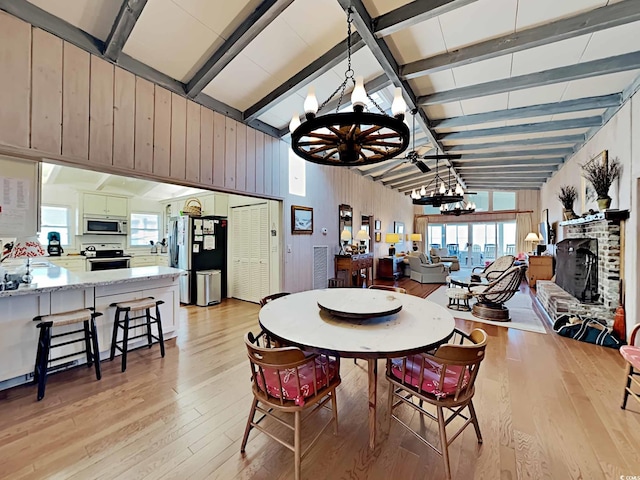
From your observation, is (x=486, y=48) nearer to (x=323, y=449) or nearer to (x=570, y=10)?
(x=570, y=10)

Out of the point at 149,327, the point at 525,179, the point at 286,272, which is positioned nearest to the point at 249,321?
the point at 286,272

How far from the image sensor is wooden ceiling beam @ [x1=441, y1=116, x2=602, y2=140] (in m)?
4.08

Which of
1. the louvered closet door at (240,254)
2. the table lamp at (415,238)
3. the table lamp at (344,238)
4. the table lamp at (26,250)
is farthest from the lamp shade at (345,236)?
the table lamp at (415,238)

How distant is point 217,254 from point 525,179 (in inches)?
357

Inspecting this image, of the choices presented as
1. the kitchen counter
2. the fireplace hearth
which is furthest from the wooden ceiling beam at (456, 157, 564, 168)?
Answer: the kitchen counter

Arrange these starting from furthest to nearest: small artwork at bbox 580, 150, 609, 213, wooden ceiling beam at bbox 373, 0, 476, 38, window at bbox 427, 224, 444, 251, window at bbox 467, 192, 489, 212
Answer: window at bbox 427, 224, 444, 251 → window at bbox 467, 192, 489, 212 → small artwork at bbox 580, 150, 609, 213 → wooden ceiling beam at bbox 373, 0, 476, 38

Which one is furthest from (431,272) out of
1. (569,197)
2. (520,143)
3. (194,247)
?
(194,247)

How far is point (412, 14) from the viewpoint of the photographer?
2207 mm

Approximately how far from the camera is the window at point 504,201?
10.2 metres

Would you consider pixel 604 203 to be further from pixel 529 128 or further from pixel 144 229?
pixel 144 229

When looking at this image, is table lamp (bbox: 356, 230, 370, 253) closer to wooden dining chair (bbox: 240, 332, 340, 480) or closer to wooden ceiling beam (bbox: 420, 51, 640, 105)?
wooden ceiling beam (bbox: 420, 51, 640, 105)

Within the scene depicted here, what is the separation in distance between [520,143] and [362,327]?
5.58 m

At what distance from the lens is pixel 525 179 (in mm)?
8156

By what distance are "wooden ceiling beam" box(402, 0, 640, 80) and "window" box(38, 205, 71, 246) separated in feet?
24.3
